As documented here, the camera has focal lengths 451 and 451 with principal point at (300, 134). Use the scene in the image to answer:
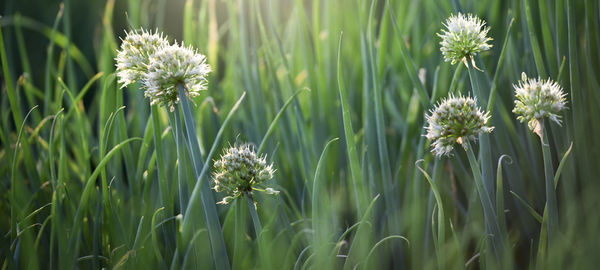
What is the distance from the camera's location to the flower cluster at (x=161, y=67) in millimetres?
851

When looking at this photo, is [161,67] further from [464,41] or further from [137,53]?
[464,41]

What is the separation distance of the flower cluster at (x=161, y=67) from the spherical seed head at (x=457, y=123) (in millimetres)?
463

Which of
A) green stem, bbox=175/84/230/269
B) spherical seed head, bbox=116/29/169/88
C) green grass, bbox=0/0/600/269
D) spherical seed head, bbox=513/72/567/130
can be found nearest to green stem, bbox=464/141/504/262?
green grass, bbox=0/0/600/269

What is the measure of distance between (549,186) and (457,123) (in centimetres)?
22

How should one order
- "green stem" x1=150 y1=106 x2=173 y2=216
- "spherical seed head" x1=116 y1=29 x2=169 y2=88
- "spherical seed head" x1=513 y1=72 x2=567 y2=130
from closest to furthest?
1. "spherical seed head" x1=513 y1=72 x2=567 y2=130
2. "spherical seed head" x1=116 y1=29 x2=169 y2=88
3. "green stem" x1=150 y1=106 x2=173 y2=216

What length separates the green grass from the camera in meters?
1.01

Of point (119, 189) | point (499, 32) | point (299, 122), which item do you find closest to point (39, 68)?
point (119, 189)

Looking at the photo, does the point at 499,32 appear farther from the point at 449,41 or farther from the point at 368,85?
the point at 449,41

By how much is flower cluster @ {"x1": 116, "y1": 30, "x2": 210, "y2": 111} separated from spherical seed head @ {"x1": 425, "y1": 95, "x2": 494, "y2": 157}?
1.52 ft

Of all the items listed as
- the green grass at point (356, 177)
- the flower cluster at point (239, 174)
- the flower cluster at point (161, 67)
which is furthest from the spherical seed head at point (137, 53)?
the flower cluster at point (239, 174)

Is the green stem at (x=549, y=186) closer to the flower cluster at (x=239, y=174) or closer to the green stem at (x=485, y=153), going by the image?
the green stem at (x=485, y=153)

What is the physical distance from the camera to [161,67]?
847 millimetres

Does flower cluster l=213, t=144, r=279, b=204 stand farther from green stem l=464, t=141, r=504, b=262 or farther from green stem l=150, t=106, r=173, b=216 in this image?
green stem l=464, t=141, r=504, b=262

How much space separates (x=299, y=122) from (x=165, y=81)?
0.71 meters
